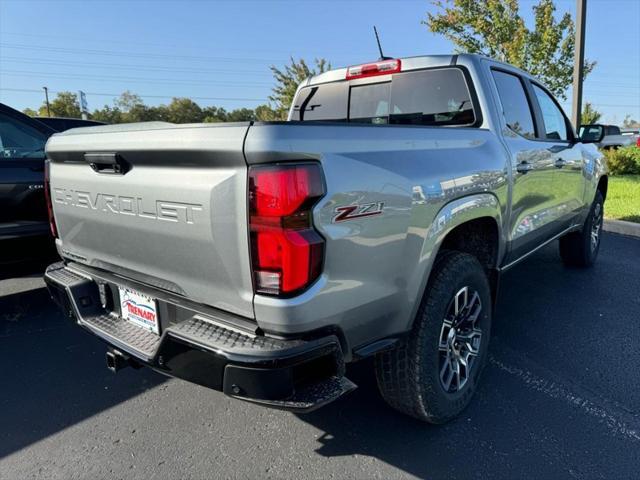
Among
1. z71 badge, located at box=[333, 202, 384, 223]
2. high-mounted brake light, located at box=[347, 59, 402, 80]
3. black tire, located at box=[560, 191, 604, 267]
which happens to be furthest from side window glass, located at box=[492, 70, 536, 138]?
black tire, located at box=[560, 191, 604, 267]

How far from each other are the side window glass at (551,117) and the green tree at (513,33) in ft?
28.6

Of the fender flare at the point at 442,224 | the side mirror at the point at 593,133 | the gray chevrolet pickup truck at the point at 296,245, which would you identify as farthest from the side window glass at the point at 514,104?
the side mirror at the point at 593,133

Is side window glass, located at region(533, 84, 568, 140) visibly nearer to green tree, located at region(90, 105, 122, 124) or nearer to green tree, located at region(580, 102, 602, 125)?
green tree, located at region(580, 102, 602, 125)

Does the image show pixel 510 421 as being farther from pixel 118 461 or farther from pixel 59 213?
pixel 59 213

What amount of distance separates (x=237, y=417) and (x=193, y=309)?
37.7 inches

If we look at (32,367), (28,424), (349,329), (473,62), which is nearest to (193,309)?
(349,329)

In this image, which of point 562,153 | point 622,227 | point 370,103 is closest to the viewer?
point 370,103

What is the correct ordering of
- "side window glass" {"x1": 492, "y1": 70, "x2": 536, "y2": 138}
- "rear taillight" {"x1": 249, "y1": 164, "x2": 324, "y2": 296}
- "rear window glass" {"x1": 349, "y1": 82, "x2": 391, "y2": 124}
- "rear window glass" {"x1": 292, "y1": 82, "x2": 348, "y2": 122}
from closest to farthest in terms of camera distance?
"rear taillight" {"x1": 249, "y1": 164, "x2": 324, "y2": 296} < "side window glass" {"x1": 492, "y1": 70, "x2": 536, "y2": 138} < "rear window glass" {"x1": 349, "y1": 82, "x2": 391, "y2": 124} < "rear window glass" {"x1": 292, "y1": 82, "x2": 348, "y2": 122}

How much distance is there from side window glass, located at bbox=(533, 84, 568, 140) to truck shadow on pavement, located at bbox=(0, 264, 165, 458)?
141 inches

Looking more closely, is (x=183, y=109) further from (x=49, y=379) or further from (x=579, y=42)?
(x=49, y=379)

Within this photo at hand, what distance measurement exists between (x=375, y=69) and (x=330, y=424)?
244cm

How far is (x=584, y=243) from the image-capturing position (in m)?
5.09

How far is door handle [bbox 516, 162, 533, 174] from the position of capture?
9.94 ft

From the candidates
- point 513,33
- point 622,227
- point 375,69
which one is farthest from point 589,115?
point 375,69
